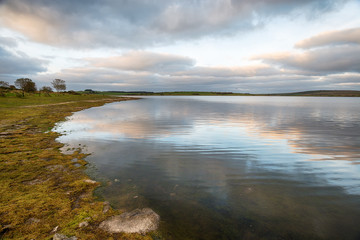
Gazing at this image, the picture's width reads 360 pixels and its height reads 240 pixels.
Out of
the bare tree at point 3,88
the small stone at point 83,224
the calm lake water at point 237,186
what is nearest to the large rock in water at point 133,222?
the calm lake water at point 237,186

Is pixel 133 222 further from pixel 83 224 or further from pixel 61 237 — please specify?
pixel 61 237

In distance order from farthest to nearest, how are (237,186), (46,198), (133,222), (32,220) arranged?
(237,186), (46,198), (133,222), (32,220)

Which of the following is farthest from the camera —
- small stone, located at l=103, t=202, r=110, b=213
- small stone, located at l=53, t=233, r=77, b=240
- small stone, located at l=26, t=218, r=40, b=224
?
small stone, located at l=103, t=202, r=110, b=213

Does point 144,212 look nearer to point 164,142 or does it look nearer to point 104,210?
point 104,210

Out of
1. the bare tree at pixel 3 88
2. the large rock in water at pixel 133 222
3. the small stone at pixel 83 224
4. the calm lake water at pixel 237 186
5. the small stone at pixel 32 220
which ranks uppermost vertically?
the bare tree at pixel 3 88

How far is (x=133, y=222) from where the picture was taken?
23.5 feet

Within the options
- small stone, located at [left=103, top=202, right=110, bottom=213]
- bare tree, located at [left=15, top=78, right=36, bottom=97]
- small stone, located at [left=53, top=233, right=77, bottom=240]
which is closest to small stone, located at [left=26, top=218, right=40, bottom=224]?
small stone, located at [left=53, top=233, right=77, bottom=240]

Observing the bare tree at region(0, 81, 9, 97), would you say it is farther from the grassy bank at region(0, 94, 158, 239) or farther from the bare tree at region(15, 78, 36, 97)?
the grassy bank at region(0, 94, 158, 239)

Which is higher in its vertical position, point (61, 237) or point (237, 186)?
point (61, 237)

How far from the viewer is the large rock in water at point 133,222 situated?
266 inches

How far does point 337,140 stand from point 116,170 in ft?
80.2

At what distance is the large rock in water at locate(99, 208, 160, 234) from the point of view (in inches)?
266

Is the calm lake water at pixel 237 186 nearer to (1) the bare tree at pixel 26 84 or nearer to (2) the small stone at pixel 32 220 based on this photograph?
(2) the small stone at pixel 32 220

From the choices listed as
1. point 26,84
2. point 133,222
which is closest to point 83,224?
point 133,222
